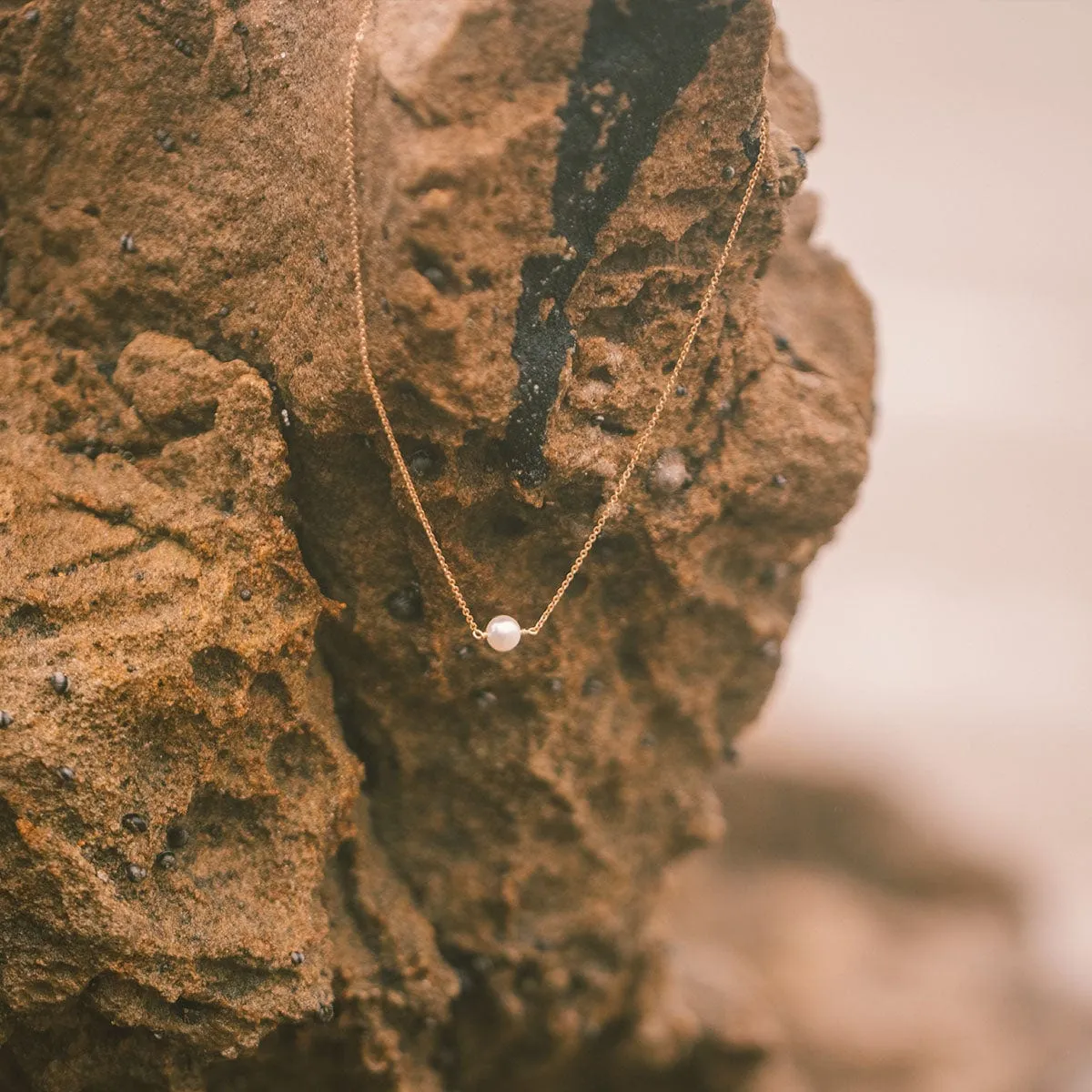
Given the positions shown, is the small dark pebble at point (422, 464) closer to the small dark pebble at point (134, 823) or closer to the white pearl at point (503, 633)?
the white pearl at point (503, 633)

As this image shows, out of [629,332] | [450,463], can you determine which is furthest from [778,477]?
[450,463]

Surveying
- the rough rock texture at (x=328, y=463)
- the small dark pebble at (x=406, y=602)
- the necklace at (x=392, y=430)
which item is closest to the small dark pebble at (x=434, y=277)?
the rough rock texture at (x=328, y=463)

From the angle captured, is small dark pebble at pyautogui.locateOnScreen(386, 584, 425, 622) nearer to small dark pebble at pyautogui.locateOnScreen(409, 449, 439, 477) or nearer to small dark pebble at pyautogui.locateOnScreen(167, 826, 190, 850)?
small dark pebble at pyautogui.locateOnScreen(409, 449, 439, 477)

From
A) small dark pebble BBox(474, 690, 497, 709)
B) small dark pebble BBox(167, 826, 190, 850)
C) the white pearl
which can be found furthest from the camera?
small dark pebble BBox(474, 690, 497, 709)

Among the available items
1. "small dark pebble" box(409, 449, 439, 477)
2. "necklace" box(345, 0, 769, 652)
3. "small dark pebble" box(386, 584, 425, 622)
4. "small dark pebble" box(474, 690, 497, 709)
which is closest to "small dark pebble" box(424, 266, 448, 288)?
"necklace" box(345, 0, 769, 652)

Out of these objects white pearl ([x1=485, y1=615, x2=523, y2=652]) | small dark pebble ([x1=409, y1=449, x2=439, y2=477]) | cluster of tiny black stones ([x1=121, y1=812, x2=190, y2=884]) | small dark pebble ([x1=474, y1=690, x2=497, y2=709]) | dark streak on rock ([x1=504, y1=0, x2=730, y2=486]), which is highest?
dark streak on rock ([x1=504, y1=0, x2=730, y2=486])

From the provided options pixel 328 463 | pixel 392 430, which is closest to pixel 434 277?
pixel 392 430

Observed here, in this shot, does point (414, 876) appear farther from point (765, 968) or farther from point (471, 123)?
point (765, 968)

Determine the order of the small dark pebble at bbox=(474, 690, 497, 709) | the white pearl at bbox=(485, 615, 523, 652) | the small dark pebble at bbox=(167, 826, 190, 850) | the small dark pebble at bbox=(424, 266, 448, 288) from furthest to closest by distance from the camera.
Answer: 1. the small dark pebble at bbox=(474, 690, 497, 709)
2. the white pearl at bbox=(485, 615, 523, 652)
3. the small dark pebble at bbox=(167, 826, 190, 850)
4. the small dark pebble at bbox=(424, 266, 448, 288)
